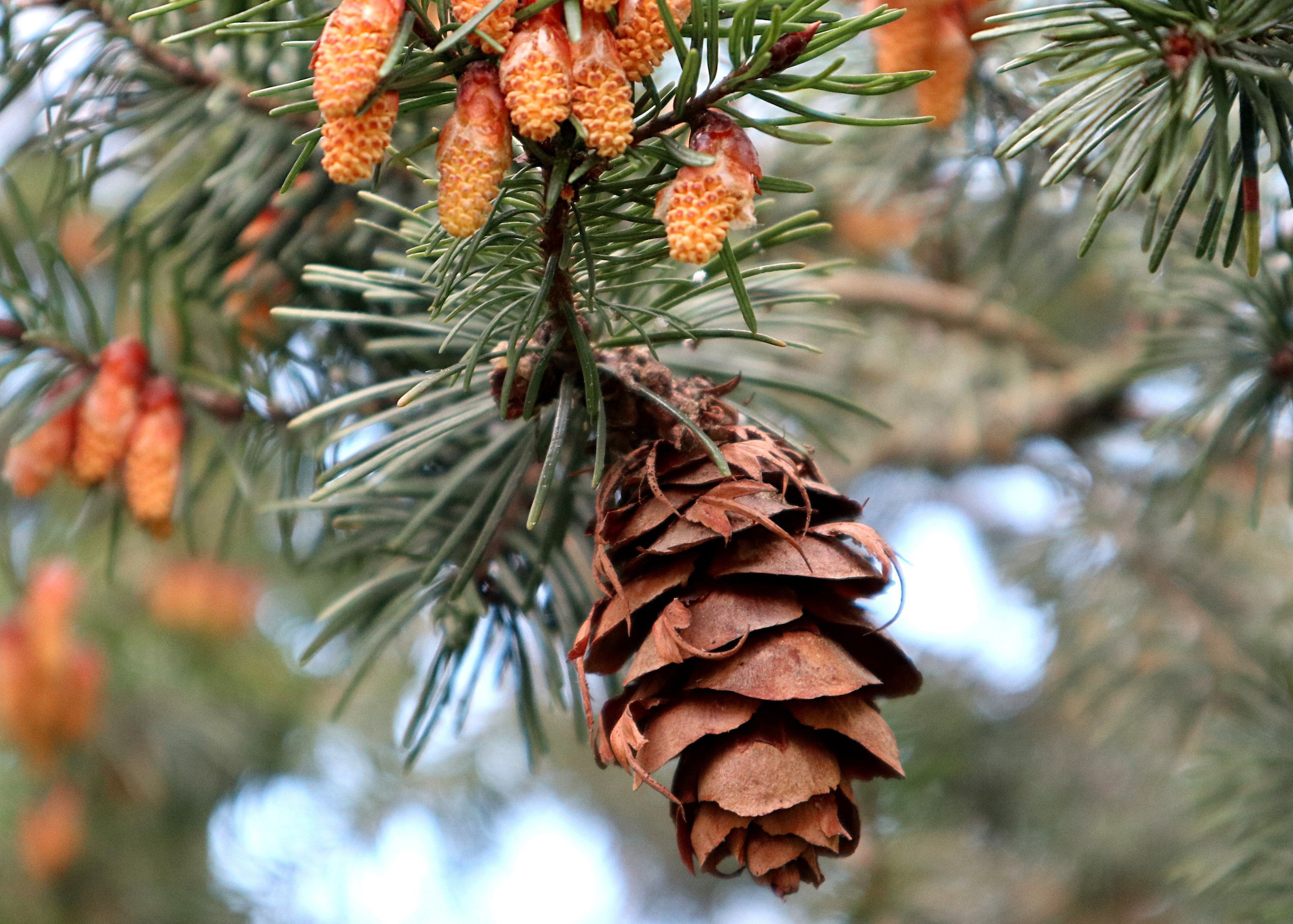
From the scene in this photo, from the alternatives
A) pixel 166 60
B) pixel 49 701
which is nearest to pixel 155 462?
pixel 166 60

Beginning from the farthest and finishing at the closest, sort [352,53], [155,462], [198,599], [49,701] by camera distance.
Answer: [198,599]
[49,701]
[155,462]
[352,53]

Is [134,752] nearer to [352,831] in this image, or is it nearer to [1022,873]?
[352,831]

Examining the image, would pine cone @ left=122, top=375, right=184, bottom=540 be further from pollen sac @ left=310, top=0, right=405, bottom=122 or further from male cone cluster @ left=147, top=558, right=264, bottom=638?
male cone cluster @ left=147, top=558, right=264, bottom=638

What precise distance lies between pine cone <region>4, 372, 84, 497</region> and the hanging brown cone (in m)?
1.03

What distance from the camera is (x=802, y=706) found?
1.49ft

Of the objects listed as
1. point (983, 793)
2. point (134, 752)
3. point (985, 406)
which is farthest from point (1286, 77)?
point (134, 752)

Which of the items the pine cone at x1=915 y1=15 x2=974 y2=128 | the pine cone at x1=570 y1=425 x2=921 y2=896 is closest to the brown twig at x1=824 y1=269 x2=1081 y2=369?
the pine cone at x1=915 y1=15 x2=974 y2=128

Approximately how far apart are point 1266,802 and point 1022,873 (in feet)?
2.64

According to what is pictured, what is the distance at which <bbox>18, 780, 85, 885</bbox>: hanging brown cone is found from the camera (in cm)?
148

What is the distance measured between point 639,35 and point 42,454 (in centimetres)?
54

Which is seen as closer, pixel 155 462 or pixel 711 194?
pixel 711 194

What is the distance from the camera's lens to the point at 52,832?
148 centimetres

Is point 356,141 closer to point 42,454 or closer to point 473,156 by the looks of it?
point 473,156

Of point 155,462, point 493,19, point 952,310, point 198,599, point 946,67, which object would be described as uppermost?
point 493,19
